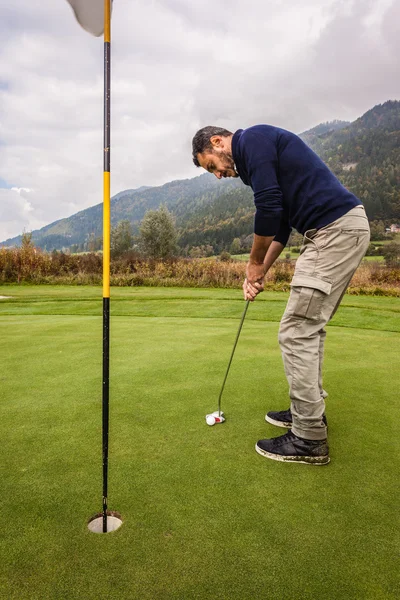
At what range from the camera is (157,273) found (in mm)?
19297

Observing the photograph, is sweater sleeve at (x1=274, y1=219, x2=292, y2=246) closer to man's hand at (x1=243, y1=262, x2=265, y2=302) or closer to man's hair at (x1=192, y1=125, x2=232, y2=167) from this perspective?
man's hand at (x1=243, y1=262, x2=265, y2=302)

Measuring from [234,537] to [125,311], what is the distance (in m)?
8.33

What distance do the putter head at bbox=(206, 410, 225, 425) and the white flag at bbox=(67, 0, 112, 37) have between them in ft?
7.76

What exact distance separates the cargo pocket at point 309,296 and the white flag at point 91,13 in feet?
5.79

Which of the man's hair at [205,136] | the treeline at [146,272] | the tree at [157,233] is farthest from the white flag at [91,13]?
the tree at [157,233]

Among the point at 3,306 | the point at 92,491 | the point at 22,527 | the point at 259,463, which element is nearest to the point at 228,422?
the point at 259,463

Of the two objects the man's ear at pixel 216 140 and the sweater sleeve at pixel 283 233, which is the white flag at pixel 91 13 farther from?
the sweater sleeve at pixel 283 233

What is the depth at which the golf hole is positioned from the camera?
6.01 feet

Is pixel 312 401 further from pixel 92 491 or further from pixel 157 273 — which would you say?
pixel 157 273

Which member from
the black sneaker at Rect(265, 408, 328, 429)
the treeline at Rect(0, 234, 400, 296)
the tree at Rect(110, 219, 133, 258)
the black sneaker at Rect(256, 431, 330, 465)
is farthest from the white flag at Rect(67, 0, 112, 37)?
the tree at Rect(110, 219, 133, 258)

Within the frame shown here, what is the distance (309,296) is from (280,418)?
3.32 ft

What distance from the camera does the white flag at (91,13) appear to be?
2.16 m

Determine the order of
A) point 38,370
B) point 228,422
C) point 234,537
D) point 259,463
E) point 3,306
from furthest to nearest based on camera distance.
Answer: point 3,306 < point 38,370 < point 228,422 < point 259,463 < point 234,537

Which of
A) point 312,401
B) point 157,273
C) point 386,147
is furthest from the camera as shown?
point 386,147
